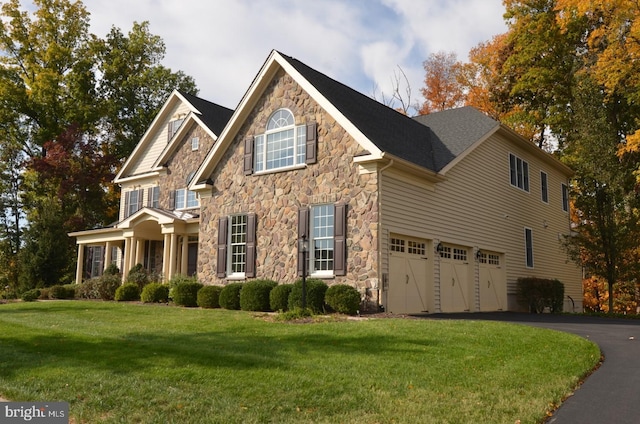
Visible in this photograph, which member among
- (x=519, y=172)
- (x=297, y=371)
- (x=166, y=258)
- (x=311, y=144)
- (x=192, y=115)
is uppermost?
(x=192, y=115)

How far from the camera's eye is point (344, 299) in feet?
45.5

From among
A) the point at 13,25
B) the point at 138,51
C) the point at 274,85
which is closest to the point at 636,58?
the point at 274,85

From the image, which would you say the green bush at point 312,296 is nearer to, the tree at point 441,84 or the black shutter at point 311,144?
the black shutter at point 311,144

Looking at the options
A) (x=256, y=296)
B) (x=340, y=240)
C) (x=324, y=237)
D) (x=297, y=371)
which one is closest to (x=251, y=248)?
(x=256, y=296)

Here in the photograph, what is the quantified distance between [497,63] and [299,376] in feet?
93.7

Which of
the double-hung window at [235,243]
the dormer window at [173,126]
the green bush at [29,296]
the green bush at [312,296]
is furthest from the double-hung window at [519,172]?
the green bush at [29,296]

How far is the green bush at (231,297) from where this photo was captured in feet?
53.1

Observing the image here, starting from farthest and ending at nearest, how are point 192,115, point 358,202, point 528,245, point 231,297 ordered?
point 192,115 < point 528,245 < point 231,297 < point 358,202

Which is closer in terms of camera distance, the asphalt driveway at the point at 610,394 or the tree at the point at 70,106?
the asphalt driveway at the point at 610,394

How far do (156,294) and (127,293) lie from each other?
1931mm

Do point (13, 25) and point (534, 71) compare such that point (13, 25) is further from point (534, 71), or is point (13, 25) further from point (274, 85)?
point (534, 71)

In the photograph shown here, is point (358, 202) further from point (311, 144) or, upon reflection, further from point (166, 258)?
point (166, 258)

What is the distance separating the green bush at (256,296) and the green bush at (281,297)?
0.43 m

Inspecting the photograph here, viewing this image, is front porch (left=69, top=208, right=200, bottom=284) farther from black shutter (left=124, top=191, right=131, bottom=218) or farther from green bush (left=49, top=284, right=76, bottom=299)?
green bush (left=49, top=284, right=76, bottom=299)
